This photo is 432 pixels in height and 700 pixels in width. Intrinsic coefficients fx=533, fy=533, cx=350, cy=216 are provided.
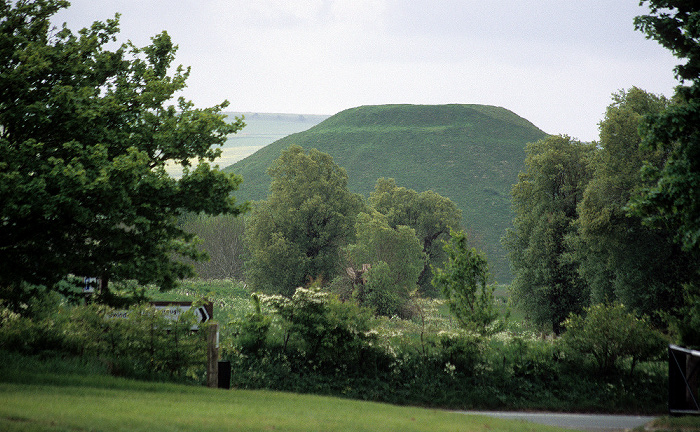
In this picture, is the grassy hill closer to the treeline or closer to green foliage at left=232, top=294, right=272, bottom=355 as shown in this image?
the treeline

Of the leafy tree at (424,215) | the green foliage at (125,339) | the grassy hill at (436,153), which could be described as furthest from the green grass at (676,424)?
the grassy hill at (436,153)

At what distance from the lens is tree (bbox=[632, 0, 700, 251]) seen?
13148 mm

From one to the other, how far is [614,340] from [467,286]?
546 centimetres

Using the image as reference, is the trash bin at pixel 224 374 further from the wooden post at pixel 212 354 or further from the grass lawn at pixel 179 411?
the grass lawn at pixel 179 411

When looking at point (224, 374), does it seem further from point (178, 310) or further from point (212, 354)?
point (178, 310)

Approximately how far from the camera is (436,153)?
12825cm

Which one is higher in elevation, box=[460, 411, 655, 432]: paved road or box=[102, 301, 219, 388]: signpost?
box=[102, 301, 219, 388]: signpost

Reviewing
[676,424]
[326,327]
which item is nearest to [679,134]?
[676,424]

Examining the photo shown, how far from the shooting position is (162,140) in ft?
46.8

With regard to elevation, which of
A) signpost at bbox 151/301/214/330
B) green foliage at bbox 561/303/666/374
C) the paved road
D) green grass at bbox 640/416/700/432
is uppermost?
signpost at bbox 151/301/214/330

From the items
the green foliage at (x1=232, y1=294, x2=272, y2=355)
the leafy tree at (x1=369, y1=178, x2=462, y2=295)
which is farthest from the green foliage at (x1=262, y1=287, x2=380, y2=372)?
the leafy tree at (x1=369, y1=178, x2=462, y2=295)

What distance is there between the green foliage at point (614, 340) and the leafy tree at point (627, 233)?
23.1ft

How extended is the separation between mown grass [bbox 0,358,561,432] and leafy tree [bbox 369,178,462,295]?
142 ft

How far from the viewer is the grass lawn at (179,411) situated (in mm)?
8047
